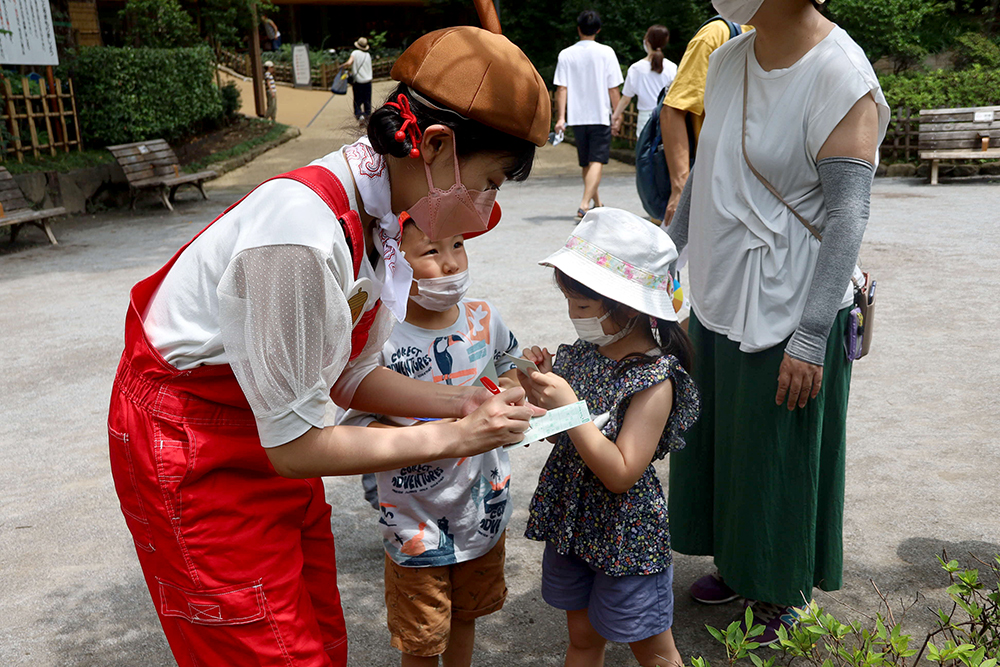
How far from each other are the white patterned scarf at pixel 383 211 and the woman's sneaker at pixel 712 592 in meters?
1.69

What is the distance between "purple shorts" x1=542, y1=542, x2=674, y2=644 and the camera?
2.20 metres

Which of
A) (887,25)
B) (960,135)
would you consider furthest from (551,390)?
(887,25)

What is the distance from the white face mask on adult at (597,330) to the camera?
7.33 feet

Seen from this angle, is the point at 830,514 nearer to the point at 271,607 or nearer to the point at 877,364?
the point at 271,607

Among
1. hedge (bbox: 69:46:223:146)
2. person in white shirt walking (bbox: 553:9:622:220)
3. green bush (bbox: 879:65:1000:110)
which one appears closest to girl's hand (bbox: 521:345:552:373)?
person in white shirt walking (bbox: 553:9:622:220)

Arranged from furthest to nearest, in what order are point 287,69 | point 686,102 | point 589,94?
point 287,69 < point 589,94 < point 686,102

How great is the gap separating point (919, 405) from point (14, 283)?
7191 millimetres

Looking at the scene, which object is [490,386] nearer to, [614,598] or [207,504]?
[207,504]

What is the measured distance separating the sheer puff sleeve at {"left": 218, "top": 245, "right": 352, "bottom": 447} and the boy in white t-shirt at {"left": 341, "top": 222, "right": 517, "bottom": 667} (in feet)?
2.89

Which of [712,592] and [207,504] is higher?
[207,504]

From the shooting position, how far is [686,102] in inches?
134

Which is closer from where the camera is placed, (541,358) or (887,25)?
(541,358)

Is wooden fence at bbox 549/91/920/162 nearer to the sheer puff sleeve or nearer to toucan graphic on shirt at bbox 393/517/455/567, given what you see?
toucan graphic on shirt at bbox 393/517/455/567

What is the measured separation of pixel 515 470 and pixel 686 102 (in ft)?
5.75
